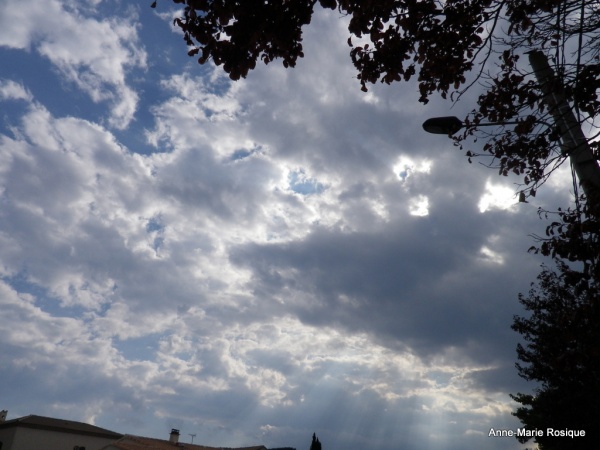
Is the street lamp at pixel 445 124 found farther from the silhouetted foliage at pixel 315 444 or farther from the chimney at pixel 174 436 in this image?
the chimney at pixel 174 436

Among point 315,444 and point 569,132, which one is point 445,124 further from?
point 315,444

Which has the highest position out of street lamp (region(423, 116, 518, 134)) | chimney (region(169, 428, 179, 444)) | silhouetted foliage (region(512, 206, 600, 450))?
street lamp (region(423, 116, 518, 134))

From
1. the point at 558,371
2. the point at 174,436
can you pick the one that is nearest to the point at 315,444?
the point at 174,436

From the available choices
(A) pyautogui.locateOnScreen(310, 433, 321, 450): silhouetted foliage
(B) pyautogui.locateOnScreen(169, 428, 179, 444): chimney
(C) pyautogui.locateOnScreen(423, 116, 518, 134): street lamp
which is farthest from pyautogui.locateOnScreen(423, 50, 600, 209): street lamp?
(B) pyautogui.locateOnScreen(169, 428, 179, 444): chimney

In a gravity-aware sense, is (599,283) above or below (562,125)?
below

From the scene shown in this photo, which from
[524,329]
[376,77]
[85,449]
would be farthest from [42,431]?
[376,77]

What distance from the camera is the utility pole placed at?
16.3 feet

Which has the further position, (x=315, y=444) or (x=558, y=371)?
(x=315, y=444)

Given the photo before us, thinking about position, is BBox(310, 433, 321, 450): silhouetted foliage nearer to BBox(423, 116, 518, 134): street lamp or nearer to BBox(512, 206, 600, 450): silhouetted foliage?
BBox(512, 206, 600, 450): silhouetted foliage

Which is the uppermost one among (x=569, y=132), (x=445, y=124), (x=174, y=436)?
(x=445, y=124)

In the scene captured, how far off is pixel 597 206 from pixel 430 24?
11.9 ft

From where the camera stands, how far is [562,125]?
5613 mm

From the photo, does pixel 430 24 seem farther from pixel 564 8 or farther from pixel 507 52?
pixel 564 8

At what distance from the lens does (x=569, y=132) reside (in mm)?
5449
